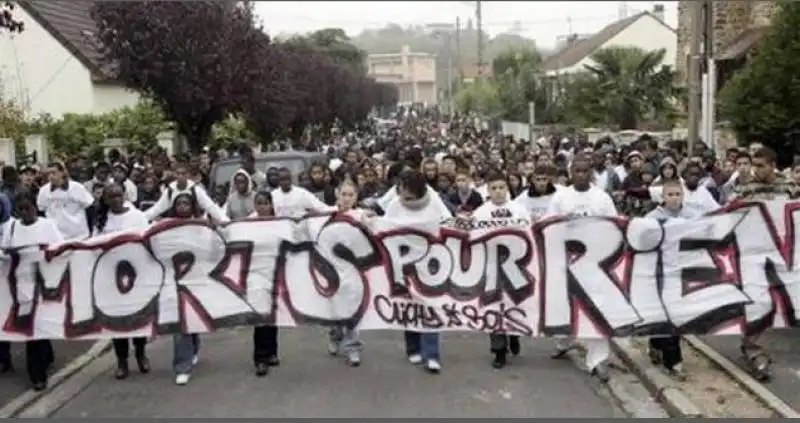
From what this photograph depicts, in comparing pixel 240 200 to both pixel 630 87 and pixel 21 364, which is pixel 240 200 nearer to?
pixel 21 364

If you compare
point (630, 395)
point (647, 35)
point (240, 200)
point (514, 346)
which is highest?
point (647, 35)

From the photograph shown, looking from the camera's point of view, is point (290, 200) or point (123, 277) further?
point (290, 200)

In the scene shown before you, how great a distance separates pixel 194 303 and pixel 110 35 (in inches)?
615

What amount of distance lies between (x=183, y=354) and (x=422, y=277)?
194cm

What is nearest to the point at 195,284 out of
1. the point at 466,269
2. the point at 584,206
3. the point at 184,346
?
the point at 184,346

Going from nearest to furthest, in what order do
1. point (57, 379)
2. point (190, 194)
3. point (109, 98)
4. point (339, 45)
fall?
point (57, 379) → point (190, 194) → point (109, 98) → point (339, 45)

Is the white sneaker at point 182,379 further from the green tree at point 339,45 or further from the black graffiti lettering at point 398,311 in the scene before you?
the green tree at point 339,45

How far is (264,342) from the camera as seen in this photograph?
28.8 ft

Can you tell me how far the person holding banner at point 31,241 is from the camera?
8.40m

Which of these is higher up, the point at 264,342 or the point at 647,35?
the point at 647,35

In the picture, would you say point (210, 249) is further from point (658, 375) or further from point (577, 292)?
point (658, 375)

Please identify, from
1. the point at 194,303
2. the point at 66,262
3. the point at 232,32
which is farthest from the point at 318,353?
the point at 232,32

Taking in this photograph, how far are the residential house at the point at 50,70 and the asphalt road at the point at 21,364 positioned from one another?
21877 mm

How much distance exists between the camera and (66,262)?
8.68 metres
